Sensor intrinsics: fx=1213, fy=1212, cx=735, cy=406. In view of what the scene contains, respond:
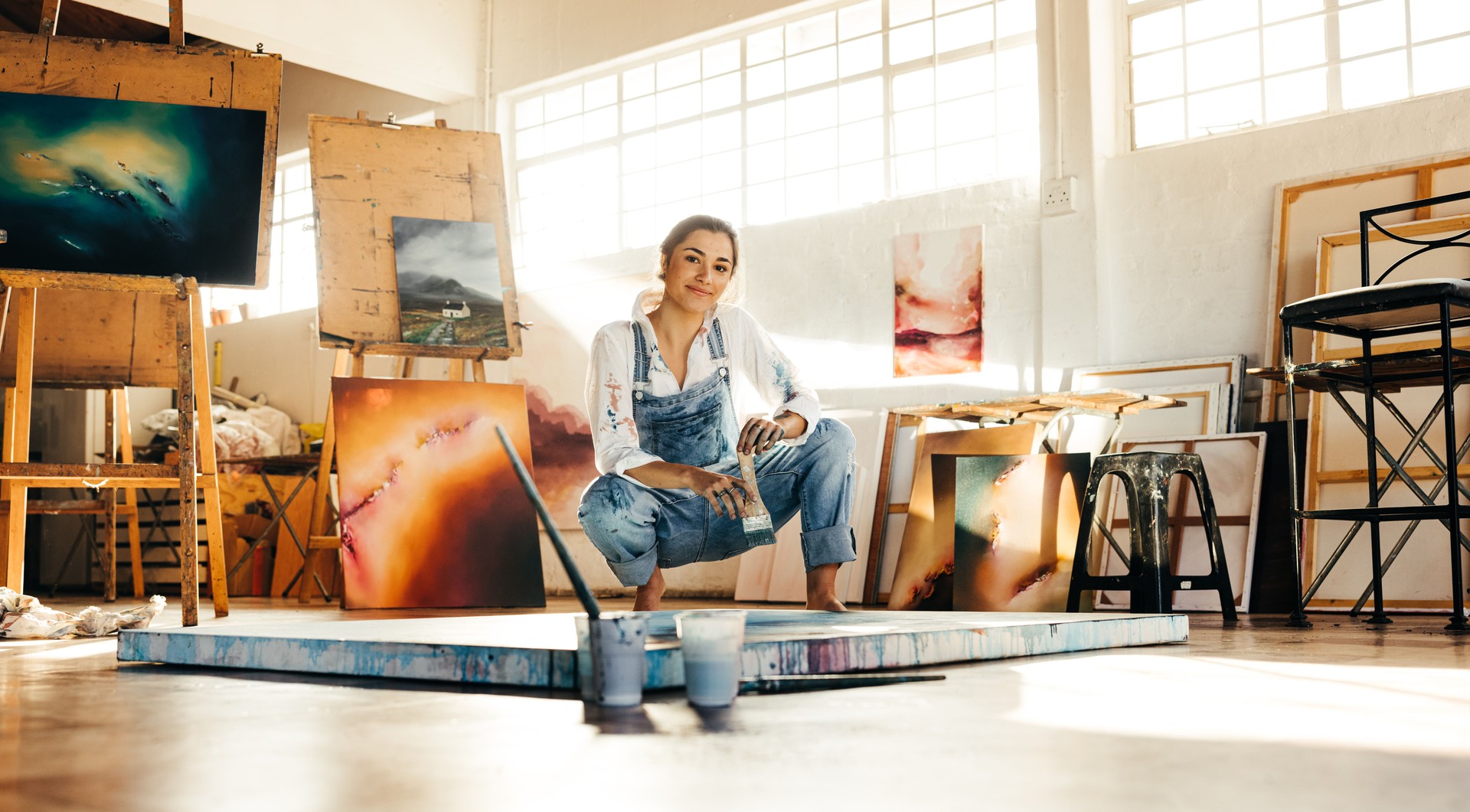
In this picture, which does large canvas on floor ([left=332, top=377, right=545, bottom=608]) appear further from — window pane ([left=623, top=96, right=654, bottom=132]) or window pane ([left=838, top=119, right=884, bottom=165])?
window pane ([left=623, top=96, right=654, bottom=132])

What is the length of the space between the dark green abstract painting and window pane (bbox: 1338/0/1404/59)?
4.00m

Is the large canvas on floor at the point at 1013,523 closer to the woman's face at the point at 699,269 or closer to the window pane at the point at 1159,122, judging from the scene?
the woman's face at the point at 699,269

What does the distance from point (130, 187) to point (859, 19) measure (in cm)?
371

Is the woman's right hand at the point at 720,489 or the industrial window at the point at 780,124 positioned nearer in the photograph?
the woman's right hand at the point at 720,489

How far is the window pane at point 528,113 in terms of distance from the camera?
Result: 24.5 feet

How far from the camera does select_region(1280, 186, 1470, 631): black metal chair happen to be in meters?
3.06

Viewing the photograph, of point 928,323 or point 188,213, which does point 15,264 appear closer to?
point 188,213

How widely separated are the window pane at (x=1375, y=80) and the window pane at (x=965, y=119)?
146cm

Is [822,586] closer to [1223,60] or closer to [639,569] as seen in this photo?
[639,569]

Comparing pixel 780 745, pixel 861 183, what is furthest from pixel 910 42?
pixel 780 745

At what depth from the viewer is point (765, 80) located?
646 cm

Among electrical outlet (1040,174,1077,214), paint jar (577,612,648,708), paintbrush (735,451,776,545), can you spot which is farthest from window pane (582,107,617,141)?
paint jar (577,612,648,708)

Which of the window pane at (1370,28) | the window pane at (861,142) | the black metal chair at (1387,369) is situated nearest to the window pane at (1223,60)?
the window pane at (1370,28)

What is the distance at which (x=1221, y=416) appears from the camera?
4543 millimetres
